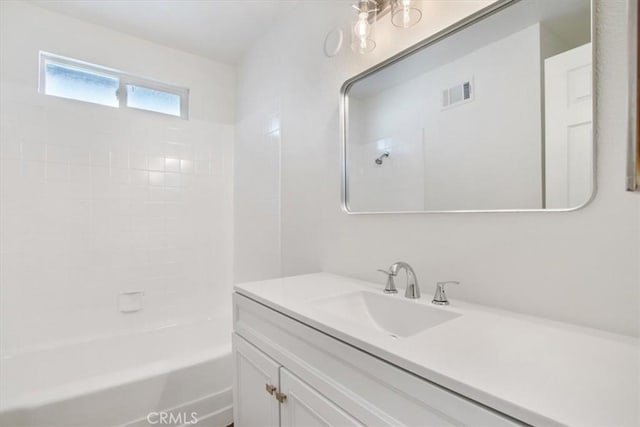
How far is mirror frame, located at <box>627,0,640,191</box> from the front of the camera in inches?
26.7

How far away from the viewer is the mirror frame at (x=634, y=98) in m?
0.68

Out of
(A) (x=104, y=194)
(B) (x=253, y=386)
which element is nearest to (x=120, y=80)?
(A) (x=104, y=194)

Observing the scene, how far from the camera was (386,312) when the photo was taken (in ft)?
3.60

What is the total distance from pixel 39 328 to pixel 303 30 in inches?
95.1

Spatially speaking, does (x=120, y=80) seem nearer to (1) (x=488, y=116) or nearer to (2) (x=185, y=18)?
(2) (x=185, y=18)

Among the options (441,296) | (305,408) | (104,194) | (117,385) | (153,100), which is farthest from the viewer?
(153,100)

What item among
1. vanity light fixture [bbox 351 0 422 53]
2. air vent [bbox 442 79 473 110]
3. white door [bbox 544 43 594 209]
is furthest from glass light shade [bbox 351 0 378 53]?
white door [bbox 544 43 594 209]

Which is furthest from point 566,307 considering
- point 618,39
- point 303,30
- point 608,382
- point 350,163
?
point 303,30

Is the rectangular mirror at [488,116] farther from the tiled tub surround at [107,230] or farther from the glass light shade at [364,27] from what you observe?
the tiled tub surround at [107,230]

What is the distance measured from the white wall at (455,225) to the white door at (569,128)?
29mm

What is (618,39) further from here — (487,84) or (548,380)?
(548,380)

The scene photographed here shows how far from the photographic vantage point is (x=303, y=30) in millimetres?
1776

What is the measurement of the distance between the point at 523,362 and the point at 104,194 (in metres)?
2.43

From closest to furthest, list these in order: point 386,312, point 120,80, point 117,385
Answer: point 386,312, point 117,385, point 120,80
